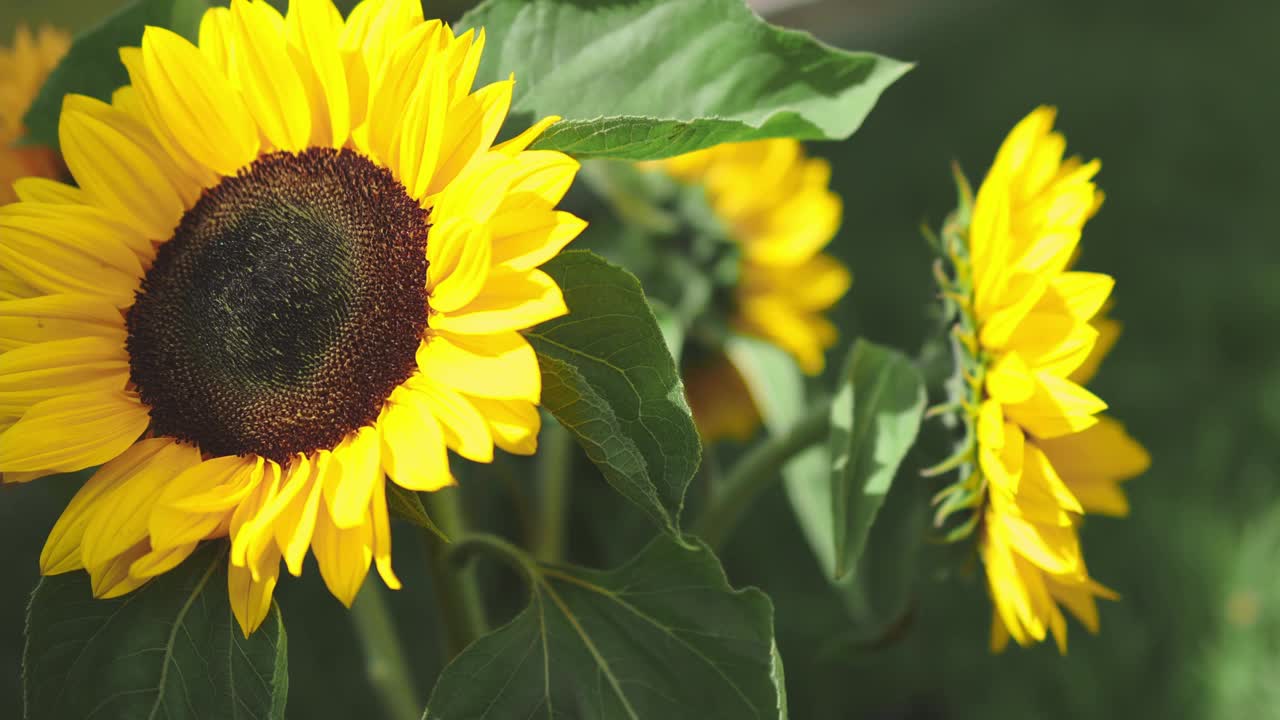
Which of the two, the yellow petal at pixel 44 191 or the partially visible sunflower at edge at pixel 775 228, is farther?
the partially visible sunflower at edge at pixel 775 228

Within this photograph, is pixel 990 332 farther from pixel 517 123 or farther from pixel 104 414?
pixel 104 414

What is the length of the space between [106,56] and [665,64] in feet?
0.89

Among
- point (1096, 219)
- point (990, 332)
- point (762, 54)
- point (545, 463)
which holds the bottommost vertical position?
point (1096, 219)

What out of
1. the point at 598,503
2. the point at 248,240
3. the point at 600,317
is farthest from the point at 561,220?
the point at 598,503

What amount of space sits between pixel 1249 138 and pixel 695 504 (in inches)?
37.7

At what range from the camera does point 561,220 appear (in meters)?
0.41

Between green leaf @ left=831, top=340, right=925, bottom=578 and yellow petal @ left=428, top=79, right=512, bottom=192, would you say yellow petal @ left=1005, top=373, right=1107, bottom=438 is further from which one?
yellow petal @ left=428, top=79, right=512, bottom=192

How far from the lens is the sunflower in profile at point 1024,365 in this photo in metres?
0.49

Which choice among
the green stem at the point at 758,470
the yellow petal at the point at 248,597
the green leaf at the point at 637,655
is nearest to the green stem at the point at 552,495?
the green stem at the point at 758,470

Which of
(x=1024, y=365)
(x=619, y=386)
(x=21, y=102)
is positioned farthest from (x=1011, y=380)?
(x=21, y=102)

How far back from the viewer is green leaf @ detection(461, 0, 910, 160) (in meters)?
0.52

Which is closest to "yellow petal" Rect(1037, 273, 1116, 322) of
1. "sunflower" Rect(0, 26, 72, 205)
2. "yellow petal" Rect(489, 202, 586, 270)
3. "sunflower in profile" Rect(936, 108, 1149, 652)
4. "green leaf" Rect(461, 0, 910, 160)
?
"sunflower in profile" Rect(936, 108, 1149, 652)

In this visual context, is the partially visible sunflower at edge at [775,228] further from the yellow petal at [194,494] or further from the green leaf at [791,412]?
the yellow petal at [194,494]

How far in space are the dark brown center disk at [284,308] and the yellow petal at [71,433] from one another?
2cm
